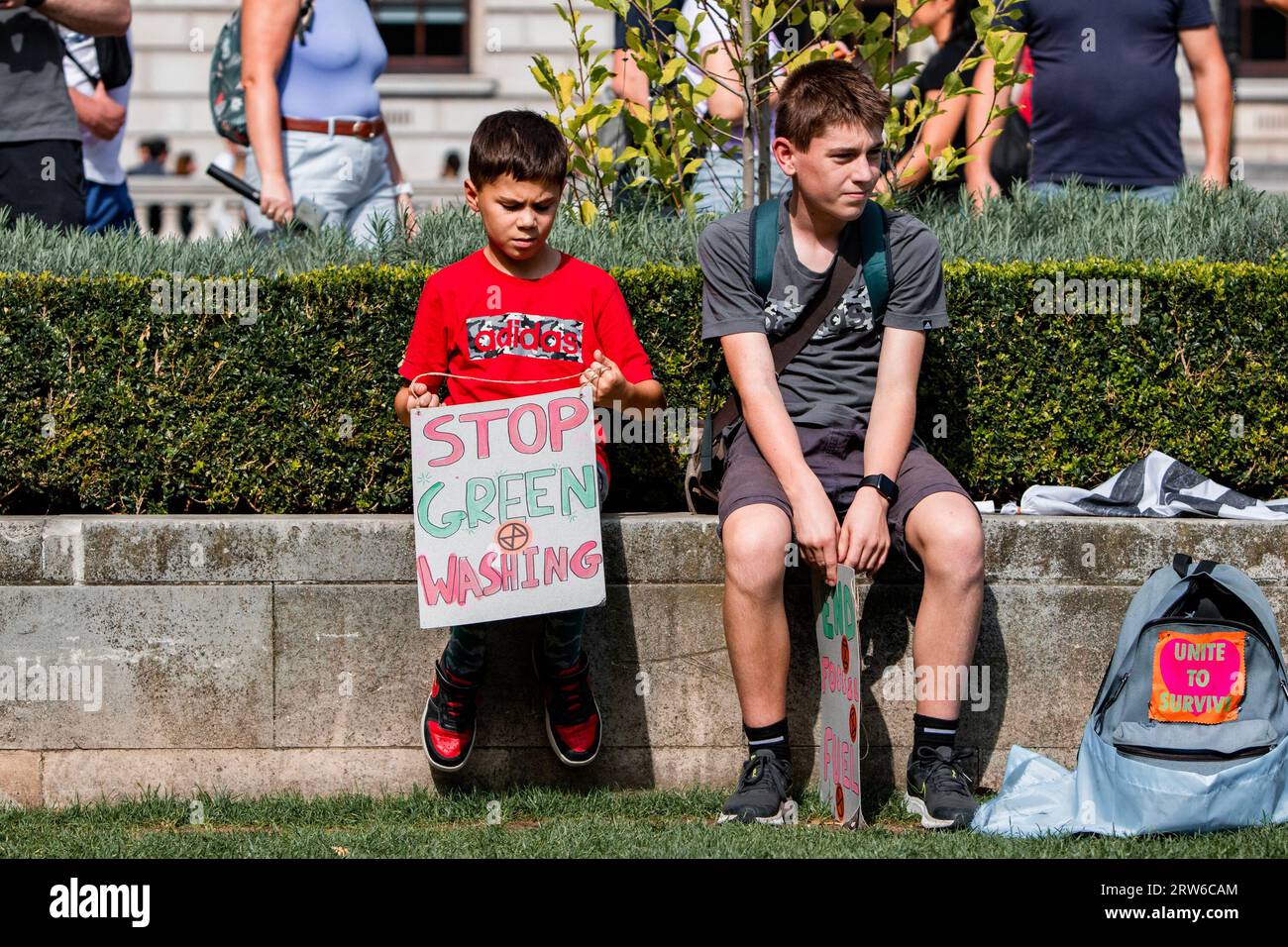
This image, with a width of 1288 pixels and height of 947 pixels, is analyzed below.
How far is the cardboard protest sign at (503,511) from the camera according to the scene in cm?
466

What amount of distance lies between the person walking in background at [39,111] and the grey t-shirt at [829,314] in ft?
9.91

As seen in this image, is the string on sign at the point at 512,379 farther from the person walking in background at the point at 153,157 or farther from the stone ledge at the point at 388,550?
the person walking in background at the point at 153,157

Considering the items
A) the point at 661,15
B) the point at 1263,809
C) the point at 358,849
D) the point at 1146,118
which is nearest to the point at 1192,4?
the point at 1146,118

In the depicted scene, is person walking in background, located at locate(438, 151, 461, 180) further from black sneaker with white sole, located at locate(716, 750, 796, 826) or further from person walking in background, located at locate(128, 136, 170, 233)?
black sneaker with white sole, located at locate(716, 750, 796, 826)

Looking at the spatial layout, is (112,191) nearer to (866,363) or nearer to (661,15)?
(661,15)

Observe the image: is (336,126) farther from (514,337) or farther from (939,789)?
(939,789)

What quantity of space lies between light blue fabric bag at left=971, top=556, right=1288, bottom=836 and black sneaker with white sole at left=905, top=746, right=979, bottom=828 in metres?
0.06

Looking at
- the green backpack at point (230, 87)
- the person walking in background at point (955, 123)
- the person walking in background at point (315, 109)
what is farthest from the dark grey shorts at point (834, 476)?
the green backpack at point (230, 87)

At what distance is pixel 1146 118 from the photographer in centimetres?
745

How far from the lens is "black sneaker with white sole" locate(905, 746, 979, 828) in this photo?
4566 mm

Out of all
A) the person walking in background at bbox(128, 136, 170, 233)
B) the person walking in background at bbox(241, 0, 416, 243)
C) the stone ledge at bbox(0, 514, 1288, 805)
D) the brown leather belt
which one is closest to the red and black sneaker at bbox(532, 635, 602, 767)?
the stone ledge at bbox(0, 514, 1288, 805)

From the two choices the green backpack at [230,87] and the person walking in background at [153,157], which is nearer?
the green backpack at [230,87]

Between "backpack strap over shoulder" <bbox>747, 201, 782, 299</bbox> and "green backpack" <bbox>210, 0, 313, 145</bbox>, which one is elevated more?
"green backpack" <bbox>210, 0, 313, 145</bbox>

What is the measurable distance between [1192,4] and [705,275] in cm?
373
